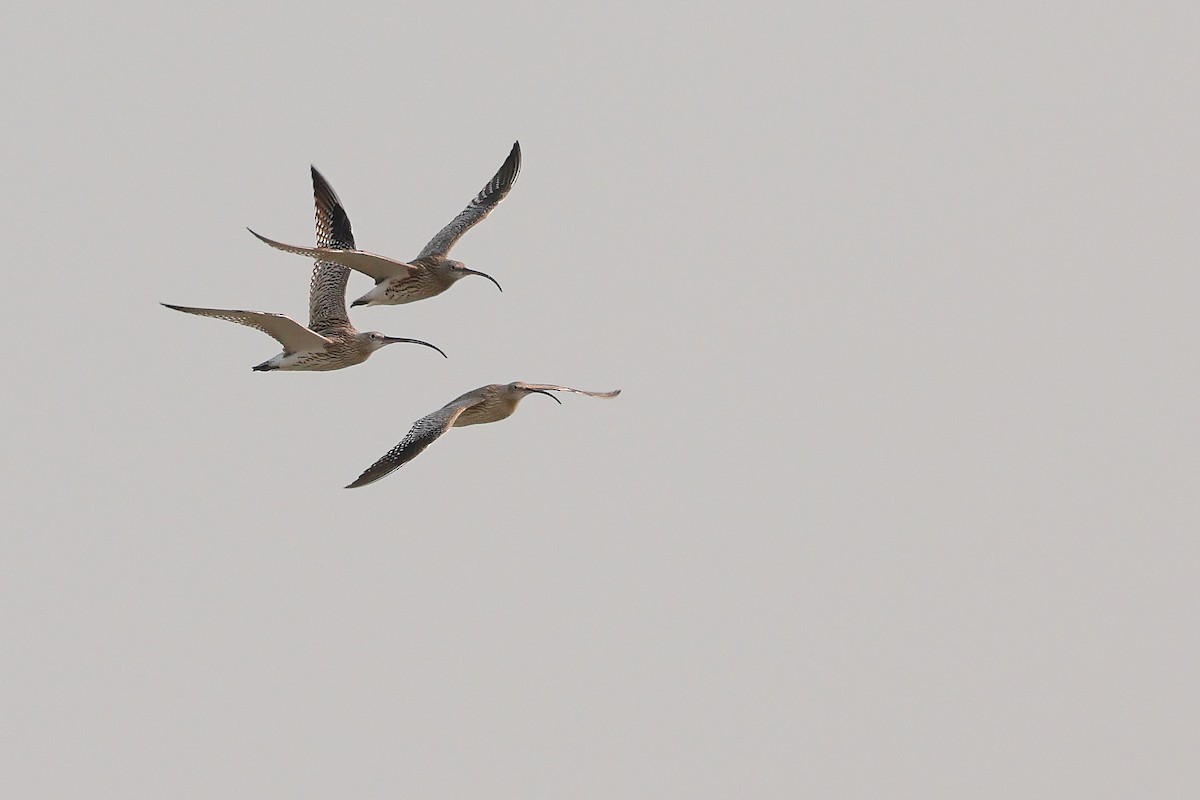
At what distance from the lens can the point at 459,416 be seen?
2691 centimetres

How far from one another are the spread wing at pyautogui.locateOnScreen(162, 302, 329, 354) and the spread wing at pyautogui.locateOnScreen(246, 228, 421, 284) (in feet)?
3.29

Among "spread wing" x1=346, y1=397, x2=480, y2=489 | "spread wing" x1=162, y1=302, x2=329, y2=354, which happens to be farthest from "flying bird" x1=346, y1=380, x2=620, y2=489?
"spread wing" x1=162, y1=302, x2=329, y2=354

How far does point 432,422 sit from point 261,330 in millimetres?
2927

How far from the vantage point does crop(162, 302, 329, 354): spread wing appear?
24173mm

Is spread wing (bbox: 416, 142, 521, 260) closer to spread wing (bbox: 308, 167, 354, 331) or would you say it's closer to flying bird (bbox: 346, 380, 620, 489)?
spread wing (bbox: 308, 167, 354, 331)

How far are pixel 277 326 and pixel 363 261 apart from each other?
269cm

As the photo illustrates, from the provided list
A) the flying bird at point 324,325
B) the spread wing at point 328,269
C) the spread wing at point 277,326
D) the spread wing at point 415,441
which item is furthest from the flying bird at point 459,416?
the spread wing at point 328,269

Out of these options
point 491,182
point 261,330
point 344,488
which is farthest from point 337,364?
point 491,182

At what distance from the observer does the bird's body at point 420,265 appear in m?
27.9

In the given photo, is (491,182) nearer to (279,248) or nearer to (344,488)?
(279,248)

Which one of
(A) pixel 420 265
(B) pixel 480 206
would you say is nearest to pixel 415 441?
(A) pixel 420 265

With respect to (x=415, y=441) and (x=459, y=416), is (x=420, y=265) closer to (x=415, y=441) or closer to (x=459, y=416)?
(x=459, y=416)

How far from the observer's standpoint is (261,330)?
1025 inches

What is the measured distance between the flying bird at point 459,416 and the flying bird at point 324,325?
1652mm
